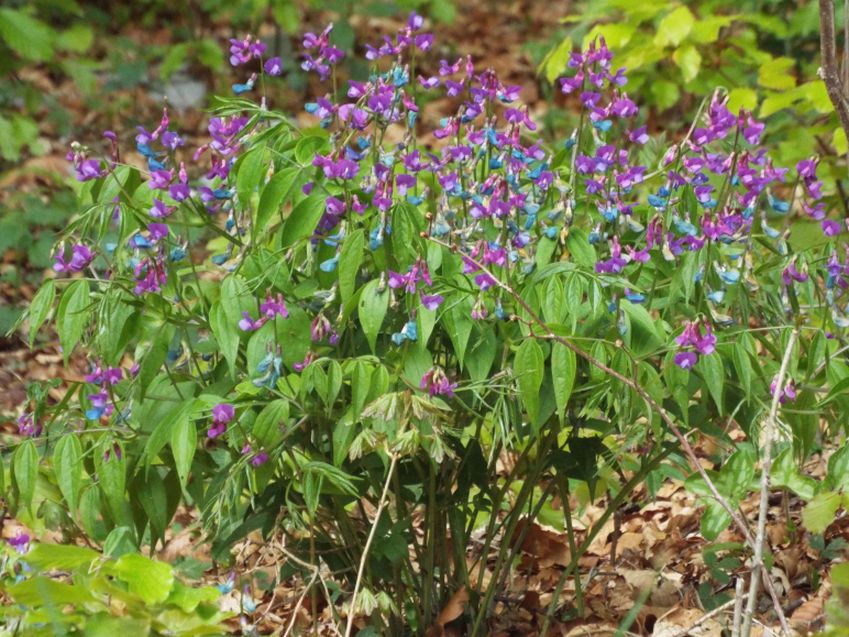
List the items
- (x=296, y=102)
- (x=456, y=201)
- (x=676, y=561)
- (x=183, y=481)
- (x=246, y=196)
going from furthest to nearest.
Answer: (x=296, y=102), (x=676, y=561), (x=456, y=201), (x=246, y=196), (x=183, y=481)

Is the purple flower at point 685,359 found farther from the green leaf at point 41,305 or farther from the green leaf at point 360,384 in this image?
the green leaf at point 41,305

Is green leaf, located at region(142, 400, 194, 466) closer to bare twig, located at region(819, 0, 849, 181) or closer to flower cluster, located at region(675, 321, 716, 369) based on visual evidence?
flower cluster, located at region(675, 321, 716, 369)

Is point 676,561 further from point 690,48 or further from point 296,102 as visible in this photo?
point 296,102

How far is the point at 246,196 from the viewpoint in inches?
96.7

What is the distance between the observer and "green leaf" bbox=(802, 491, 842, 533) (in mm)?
2521

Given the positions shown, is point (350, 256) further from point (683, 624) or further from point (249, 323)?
point (683, 624)

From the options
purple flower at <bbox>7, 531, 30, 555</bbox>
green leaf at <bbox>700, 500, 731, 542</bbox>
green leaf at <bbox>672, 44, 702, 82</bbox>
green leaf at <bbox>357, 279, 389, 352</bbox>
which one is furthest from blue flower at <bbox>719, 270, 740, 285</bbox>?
green leaf at <bbox>672, 44, 702, 82</bbox>

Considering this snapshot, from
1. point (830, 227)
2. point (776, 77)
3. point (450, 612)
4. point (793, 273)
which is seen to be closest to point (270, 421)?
point (450, 612)

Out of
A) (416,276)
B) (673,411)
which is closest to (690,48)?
(673,411)

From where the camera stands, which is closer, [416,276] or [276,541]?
[416,276]

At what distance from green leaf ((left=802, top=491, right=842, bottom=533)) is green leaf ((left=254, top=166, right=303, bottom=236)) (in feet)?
4.16

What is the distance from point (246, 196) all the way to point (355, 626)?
3.96ft

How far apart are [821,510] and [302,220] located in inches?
48.5

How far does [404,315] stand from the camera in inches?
96.1
